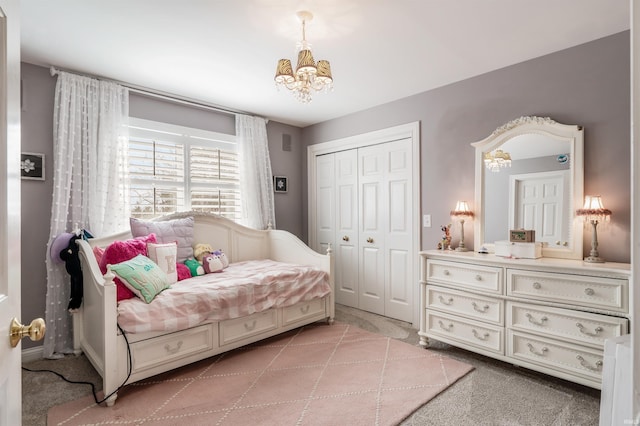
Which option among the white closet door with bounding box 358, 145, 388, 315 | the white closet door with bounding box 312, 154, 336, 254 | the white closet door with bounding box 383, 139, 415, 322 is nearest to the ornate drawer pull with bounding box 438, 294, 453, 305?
the white closet door with bounding box 383, 139, 415, 322

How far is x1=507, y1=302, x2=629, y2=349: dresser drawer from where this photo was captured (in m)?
2.01

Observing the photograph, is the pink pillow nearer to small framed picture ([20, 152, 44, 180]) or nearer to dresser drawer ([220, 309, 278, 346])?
dresser drawer ([220, 309, 278, 346])

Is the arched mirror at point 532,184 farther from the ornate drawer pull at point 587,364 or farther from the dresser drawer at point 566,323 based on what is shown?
the ornate drawer pull at point 587,364

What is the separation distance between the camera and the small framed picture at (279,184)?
174 inches

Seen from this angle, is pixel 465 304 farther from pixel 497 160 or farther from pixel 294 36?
pixel 294 36

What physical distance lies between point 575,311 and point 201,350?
2.59m

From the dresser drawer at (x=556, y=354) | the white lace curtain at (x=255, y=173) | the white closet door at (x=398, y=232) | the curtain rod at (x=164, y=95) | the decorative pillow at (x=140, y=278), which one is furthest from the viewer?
the white lace curtain at (x=255, y=173)

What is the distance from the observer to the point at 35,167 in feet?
8.89

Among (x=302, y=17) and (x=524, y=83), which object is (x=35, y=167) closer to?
(x=302, y=17)

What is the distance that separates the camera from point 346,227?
166 inches

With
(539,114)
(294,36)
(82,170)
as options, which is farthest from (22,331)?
(539,114)

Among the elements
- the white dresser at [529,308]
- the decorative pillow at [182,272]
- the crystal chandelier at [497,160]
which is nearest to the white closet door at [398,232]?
the white dresser at [529,308]

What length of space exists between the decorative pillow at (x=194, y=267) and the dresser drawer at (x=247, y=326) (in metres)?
0.65

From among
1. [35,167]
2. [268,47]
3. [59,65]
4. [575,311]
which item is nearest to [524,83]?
[575,311]
